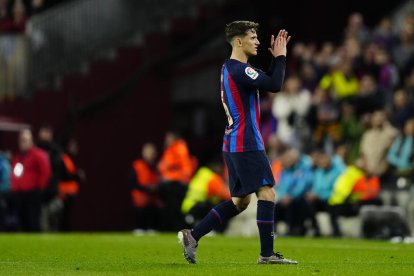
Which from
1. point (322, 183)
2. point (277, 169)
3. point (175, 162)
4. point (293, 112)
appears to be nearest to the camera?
point (322, 183)

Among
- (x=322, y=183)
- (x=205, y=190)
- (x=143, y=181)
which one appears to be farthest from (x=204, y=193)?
(x=322, y=183)

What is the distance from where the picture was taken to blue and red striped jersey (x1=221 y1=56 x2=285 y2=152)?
1144 cm

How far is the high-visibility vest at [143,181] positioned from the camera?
989 inches

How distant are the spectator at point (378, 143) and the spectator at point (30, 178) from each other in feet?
21.8

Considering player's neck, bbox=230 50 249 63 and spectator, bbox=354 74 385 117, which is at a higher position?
player's neck, bbox=230 50 249 63

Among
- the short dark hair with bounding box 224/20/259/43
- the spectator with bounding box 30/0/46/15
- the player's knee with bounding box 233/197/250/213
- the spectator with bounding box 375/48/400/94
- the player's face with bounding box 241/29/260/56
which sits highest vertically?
the spectator with bounding box 30/0/46/15

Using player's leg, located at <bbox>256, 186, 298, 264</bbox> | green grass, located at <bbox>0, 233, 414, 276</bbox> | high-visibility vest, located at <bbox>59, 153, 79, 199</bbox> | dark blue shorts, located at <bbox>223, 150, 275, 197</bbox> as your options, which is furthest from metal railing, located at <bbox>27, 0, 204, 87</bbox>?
player's leg, located at <bbox>256, 186, 298, 264</bbox>

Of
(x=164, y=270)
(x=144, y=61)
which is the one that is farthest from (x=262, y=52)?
(x=164, y=270)

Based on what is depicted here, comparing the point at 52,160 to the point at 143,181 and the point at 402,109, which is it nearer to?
the point at 143,181

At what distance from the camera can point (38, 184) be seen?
2419 cm

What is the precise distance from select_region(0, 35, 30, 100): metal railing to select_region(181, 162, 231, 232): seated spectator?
578 centimetres

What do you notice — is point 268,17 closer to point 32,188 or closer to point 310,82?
point 310,82

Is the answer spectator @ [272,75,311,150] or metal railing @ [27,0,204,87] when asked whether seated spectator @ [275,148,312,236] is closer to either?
spectator @ [272,75,311,150]

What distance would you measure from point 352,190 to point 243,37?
425 inches
